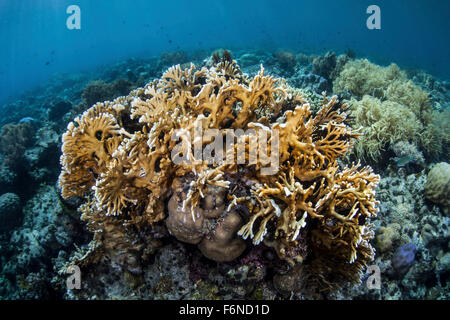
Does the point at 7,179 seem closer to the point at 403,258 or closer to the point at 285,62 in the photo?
the point at 403,258

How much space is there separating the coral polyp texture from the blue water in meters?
91.3

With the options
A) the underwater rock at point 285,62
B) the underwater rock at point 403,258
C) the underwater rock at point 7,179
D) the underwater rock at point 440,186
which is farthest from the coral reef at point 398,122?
the underwater rock at point 7,179

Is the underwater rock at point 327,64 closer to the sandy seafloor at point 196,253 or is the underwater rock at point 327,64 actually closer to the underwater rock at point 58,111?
the sandy seafloor at point 196,253

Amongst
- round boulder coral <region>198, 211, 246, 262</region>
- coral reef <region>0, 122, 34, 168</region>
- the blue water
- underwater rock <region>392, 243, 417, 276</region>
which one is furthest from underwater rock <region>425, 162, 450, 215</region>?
the blue water

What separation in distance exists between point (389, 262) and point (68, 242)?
22.5 feet

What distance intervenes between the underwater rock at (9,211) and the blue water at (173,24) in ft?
286

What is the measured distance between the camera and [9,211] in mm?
7914

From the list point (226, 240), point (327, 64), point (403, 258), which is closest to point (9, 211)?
point (226, 240)

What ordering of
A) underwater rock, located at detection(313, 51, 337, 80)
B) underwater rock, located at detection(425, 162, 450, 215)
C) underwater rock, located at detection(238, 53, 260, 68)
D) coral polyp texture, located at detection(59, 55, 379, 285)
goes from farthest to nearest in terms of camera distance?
1. underwater rock, located at detection(238, 53, 260, 68)
2. underwater rock, located at detection(313, 51, 337, 80)
3. underwater rock, located at detection(425, 162, 450, 215)
4. coral polyp texture, located at detection(59, 55, 379, 285)

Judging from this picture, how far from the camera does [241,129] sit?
10.7 ft

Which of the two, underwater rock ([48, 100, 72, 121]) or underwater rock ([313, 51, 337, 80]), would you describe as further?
underwater rock ([48, 100, 72, 121])

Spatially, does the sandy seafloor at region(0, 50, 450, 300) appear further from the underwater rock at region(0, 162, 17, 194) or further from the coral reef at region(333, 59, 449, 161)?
the coral reef at region(333, 59, 449, 161)

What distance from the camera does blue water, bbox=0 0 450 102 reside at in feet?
300
